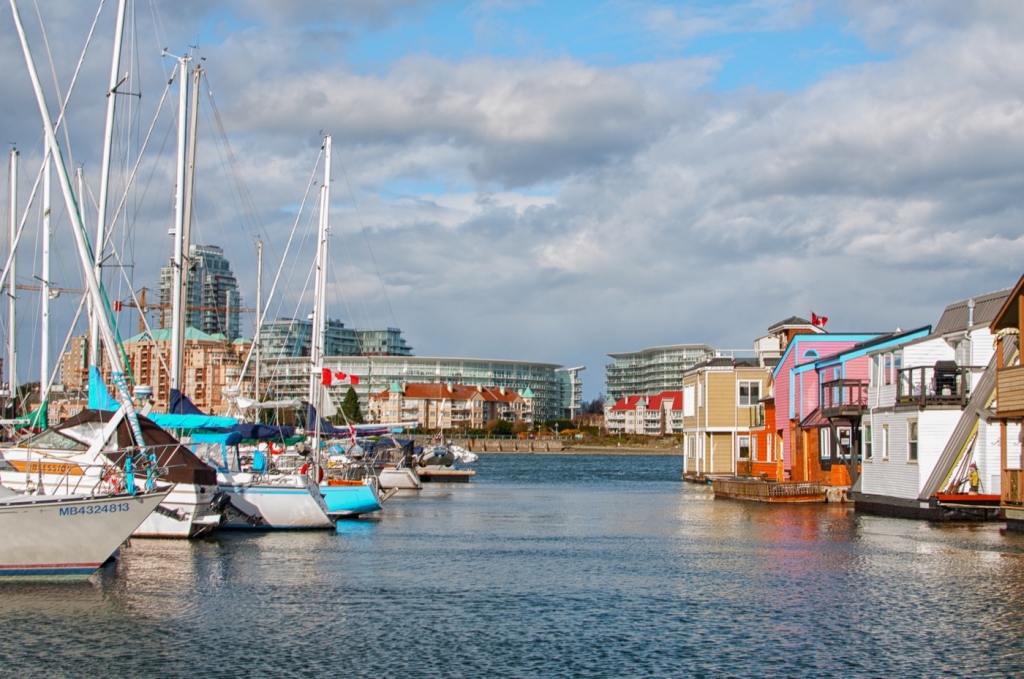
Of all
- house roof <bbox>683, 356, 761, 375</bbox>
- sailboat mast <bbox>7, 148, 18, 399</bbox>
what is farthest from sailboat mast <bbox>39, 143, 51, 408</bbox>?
house roof <bbox>683, 356, 761, 375</bbox>

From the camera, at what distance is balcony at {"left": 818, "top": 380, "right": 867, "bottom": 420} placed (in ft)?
180

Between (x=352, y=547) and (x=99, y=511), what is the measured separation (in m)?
11.6

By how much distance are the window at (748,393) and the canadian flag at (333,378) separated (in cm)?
3444

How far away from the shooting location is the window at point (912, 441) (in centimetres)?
4631

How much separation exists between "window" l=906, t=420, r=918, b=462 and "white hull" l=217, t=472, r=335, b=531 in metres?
23.3

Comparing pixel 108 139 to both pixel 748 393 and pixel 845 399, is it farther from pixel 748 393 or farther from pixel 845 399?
pixel 748 393

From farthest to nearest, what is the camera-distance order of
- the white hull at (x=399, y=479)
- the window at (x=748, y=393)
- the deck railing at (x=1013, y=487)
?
the window at (x=748, y=393) → the white hull at (x=399, y=479) → the deck railing at (x=1013, y=487)

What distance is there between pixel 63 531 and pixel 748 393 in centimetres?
6199

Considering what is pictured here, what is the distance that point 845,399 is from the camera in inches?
2307

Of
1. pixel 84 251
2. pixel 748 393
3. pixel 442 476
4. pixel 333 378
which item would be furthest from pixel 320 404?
pixel 442 476

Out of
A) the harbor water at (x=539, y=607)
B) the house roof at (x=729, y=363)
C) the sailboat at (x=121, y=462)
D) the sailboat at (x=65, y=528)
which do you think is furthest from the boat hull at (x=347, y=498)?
the house roof at (x=729, y=363)

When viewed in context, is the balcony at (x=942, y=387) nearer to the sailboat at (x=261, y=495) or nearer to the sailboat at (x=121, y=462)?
the sailboat at (x=261, y=495)

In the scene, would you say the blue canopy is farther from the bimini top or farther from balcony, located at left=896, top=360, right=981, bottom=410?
balcony, located at left=896, top=360, right=981, bottom=410


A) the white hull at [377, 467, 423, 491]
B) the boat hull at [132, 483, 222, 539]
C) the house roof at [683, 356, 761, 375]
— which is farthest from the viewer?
the house roof at [683, 356, 761, 375]
